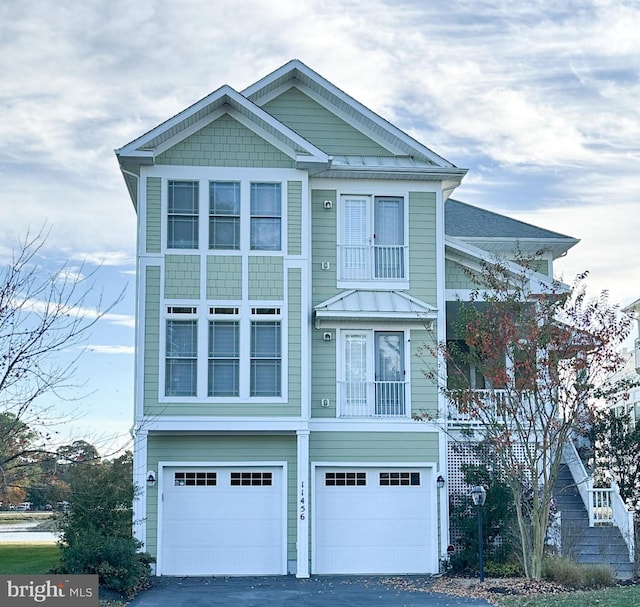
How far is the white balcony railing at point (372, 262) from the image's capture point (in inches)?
848

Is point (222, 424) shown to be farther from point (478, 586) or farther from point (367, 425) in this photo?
point (478, 586)

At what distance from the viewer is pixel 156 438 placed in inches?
798

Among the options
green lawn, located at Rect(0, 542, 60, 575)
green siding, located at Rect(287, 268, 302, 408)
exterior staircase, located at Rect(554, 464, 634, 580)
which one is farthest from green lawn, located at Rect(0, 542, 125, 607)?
exterior staircase, located at Rect(554, 464, 634, 580)

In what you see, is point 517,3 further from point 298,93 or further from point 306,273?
point 306,273

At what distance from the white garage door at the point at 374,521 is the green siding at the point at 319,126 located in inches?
268

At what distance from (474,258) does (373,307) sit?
2.68 meters

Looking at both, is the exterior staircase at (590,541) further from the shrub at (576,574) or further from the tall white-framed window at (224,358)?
the tall white-framed window at (224,358)

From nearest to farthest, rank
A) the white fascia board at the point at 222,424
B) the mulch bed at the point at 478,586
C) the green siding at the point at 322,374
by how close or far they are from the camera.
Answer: the mulch bed at the point at 478,586 → the white fascia board at the point at 222,424 → the green siding at the point at 322,374

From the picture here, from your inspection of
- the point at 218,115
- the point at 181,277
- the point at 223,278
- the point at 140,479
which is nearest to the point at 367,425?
the point at 223,278

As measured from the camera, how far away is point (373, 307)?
2095 centimetres

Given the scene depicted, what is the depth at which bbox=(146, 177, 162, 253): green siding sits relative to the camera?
20.5m

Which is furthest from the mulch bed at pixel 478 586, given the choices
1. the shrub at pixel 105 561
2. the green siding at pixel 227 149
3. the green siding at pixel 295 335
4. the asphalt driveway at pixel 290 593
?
the green siding at pixel 227 149

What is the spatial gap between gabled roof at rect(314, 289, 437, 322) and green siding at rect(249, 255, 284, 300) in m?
0.95

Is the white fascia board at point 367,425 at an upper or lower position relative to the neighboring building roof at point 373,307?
lower
